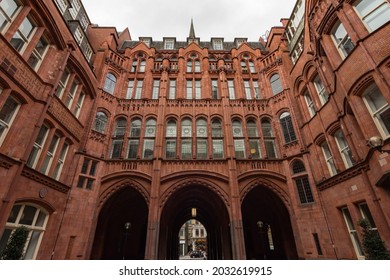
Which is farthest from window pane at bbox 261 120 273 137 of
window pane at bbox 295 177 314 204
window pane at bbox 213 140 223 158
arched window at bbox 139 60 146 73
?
arched window at bbox 139 60 146 73

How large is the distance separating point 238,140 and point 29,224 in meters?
14.0

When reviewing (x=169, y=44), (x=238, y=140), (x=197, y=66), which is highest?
(x=169, y=44)

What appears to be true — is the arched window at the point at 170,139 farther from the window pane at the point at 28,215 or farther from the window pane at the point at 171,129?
the window pane at the point at 28,215

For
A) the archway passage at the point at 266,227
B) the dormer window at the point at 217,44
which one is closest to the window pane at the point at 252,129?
the archway passage at the point at 266,227

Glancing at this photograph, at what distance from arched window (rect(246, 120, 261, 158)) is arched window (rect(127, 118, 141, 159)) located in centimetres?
915

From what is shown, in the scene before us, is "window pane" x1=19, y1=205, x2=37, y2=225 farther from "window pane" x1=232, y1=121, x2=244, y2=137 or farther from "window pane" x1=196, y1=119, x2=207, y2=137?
"window pane" x1=232, y1=121, x2=244, y2=137

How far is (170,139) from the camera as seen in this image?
16078 millimetres

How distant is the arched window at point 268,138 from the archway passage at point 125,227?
11383 mm

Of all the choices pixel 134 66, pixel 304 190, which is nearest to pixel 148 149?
pixel 134 66

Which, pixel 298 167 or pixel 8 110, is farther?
pixel 298 167

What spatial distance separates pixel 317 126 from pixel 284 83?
555cm

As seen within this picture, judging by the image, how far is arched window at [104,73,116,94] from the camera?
1716 cm

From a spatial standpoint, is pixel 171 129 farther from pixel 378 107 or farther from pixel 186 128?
pixel 378 107

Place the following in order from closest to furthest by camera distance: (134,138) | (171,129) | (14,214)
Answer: (14,214) → (134,138) → (171,129)
